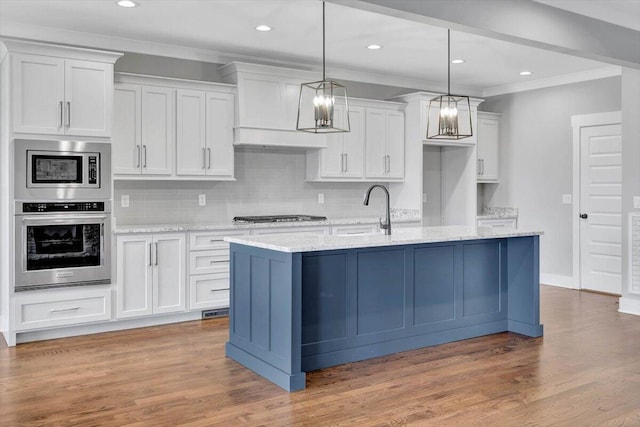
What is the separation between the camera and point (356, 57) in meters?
6.14

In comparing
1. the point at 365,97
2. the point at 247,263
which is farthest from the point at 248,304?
the point at 365,97

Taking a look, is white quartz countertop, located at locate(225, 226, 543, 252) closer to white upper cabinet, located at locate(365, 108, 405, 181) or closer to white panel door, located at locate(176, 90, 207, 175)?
white panel door, located at locate(176, 90, 207, 175)

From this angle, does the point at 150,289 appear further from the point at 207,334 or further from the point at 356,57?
the point at 356,57

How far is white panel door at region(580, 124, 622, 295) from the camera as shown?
6637 mm

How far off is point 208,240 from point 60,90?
5.79 ft

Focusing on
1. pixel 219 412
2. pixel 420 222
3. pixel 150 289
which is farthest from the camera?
pixel 420 222

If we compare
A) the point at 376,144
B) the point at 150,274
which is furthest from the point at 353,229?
the point at 150,274

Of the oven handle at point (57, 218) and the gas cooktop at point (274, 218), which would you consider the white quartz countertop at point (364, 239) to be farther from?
the gas cooktop at point (274, 218)

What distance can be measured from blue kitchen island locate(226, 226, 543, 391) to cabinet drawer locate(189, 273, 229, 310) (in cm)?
127

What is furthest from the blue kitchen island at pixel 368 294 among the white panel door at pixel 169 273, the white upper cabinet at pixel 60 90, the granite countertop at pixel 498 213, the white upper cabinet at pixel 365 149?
the granite countertop at pixel 498 213

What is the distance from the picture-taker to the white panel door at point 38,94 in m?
4.52

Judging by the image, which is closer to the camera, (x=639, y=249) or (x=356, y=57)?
(x=639, y=249)

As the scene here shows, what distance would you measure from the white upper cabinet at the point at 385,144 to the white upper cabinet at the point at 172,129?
5.73 ft

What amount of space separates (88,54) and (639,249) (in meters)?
5.22
